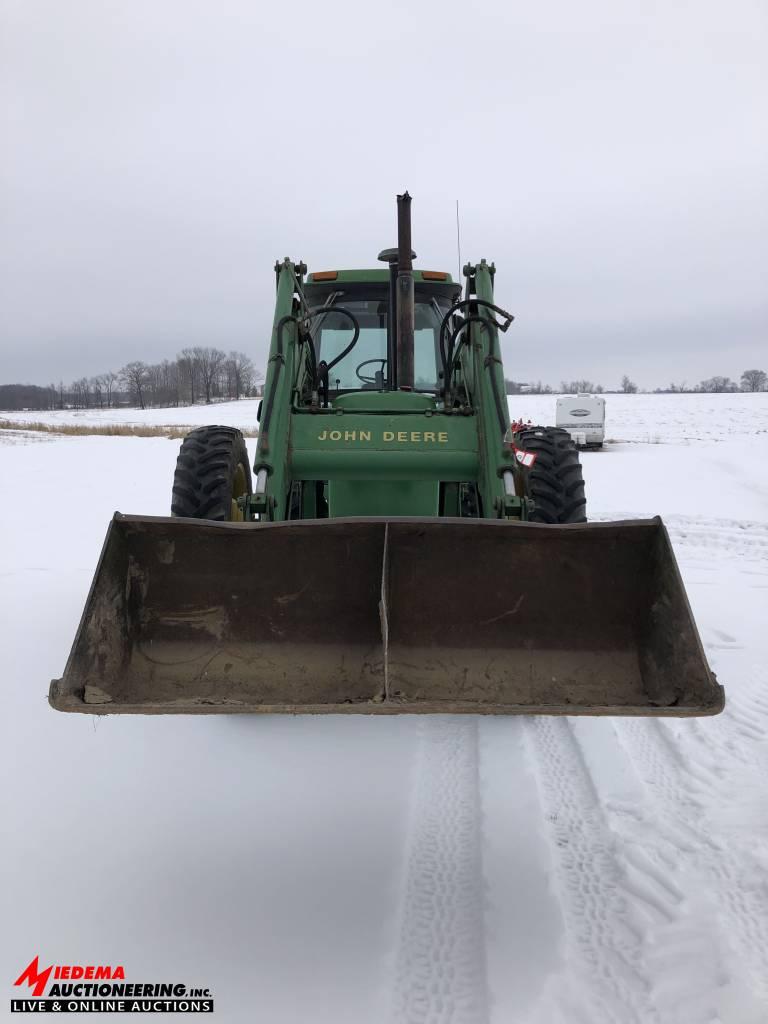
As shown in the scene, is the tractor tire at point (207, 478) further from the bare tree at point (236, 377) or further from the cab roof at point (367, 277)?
the bare tree at point (236, 377)

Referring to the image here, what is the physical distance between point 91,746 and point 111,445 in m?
19.8

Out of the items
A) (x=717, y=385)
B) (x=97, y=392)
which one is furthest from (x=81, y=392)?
(x=717, y=385)

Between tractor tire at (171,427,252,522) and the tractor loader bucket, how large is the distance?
1.19 meters

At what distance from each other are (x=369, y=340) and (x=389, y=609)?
3053mm

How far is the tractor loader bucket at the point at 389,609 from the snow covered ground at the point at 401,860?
1.98 ft

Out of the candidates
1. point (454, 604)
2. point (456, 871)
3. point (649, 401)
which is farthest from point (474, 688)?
point (649, 401)

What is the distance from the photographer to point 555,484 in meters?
4.42

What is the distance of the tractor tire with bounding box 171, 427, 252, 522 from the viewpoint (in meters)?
4.17

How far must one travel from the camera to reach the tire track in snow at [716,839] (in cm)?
223

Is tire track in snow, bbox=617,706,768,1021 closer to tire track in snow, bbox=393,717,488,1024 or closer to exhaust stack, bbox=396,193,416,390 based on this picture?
tire track in snow, bbox=393,717,488,1024

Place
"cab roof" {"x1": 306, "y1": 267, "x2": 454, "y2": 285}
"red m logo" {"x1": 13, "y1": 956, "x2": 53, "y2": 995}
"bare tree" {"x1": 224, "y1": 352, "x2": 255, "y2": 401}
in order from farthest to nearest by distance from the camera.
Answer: "bare tree" {"x1": 224, "y1": 352, "x2": 255, "y2": 401} < "cab roof" {"x1": 306, "y1": 267, "x2": 454, "y2": 285} < "red m logo" {"x1": 13, "y1": 956, "x2": 53, "y2": 995}

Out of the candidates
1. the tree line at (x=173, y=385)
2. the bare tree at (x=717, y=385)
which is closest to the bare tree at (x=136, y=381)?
the tree line at (x=173, y=385)

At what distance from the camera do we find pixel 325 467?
422cm

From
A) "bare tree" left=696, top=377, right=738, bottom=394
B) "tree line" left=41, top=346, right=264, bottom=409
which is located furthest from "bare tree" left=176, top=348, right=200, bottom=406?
"bare tree" left=696, top=377, right=738, bottom=394
